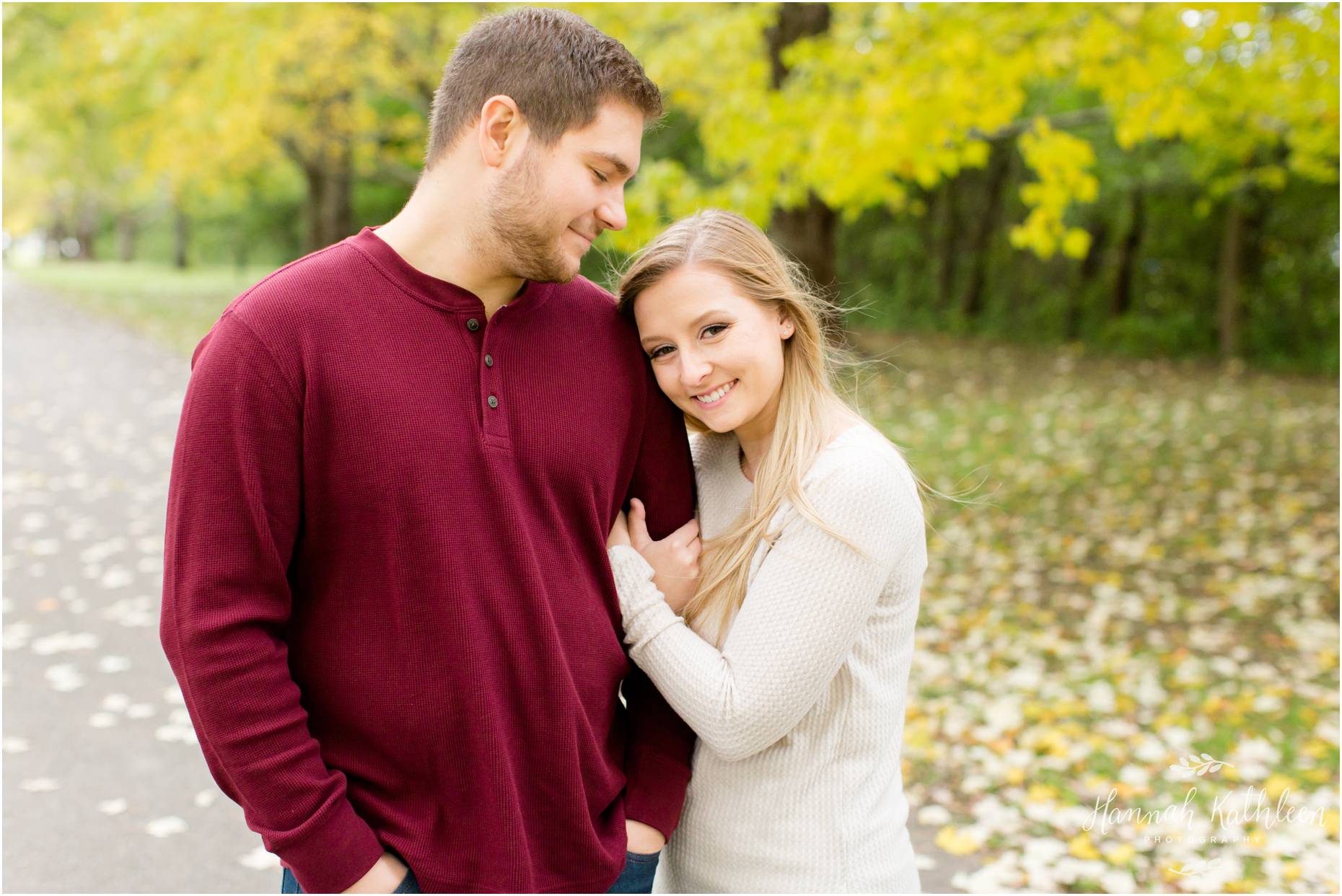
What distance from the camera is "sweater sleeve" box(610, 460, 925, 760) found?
6.26 ft

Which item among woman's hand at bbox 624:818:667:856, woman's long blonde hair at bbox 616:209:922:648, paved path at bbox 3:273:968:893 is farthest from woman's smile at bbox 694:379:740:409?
paved path at bbox 3:273:968:893

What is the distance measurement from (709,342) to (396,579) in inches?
29.6

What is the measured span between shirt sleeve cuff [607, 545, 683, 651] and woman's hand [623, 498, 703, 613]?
5 cm

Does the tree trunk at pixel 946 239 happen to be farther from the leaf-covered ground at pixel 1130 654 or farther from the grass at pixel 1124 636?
the leaf-covered ground at pixel 1130 654

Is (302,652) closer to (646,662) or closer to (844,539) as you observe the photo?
(646,662)

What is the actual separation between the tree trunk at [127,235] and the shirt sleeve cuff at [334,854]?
56215 millimetres

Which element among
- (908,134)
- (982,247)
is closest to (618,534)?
(908,134)

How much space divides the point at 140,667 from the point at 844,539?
199 inches

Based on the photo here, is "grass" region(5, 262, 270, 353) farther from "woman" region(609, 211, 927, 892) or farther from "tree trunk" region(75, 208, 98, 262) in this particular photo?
"tree trunk" region(75, 208, 98, 262)

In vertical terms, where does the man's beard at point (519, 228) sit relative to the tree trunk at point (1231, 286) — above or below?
above

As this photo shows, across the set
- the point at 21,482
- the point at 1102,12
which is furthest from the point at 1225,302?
the point at 21,482

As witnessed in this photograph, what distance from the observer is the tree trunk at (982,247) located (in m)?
22.1

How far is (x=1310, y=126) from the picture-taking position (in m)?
8.91

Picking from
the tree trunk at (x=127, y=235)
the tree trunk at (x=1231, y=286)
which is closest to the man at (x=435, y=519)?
the tree trunk at (x=1231, y=286)
